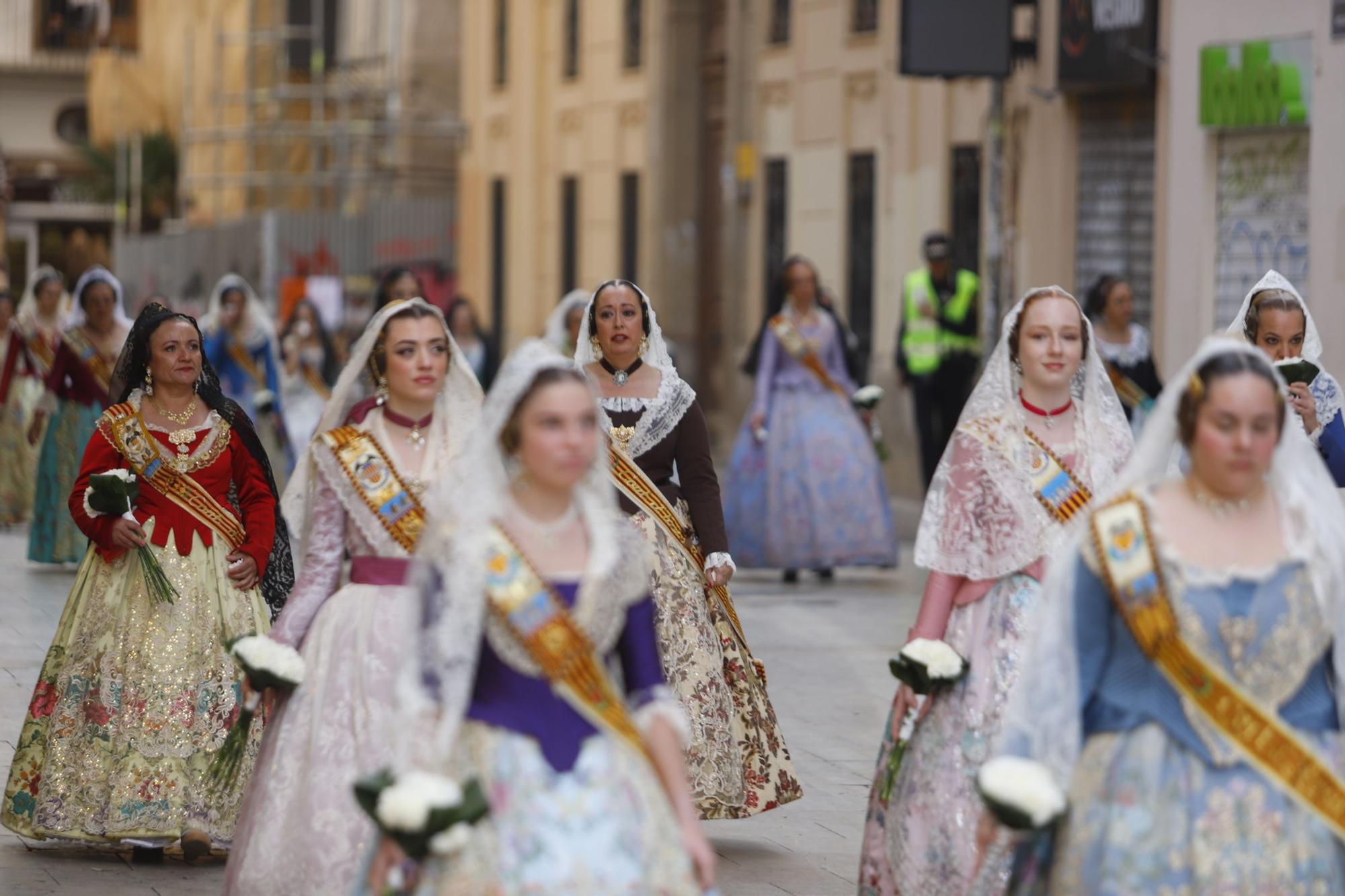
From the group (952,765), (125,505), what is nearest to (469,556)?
(952,765)

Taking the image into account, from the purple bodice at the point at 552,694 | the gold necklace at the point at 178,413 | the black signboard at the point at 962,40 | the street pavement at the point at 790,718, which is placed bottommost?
the street pavement at the point at 790,718

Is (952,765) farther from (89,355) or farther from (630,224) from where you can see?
(630,224)

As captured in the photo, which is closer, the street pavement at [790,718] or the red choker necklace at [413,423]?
the red choker necklace at [413,423]

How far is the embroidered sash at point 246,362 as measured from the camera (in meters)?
17.5

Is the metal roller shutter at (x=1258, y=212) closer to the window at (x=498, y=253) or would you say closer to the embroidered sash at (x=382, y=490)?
the embroidered sash at (x=382, y=490)

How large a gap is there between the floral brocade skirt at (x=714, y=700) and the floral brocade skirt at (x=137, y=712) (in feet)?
4.08

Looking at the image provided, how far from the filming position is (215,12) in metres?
46.7

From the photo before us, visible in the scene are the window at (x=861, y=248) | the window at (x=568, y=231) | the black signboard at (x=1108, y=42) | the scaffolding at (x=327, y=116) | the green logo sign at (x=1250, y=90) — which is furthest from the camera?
the scaffolding at (x=327, y=116)

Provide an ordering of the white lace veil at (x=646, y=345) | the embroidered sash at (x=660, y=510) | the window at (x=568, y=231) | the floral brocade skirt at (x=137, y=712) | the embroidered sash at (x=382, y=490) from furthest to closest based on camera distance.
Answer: the window at (x=568, y=231), the white lace veil at (x=646, y=345), the embroidered sash at (x=660, y=510), the floral brocade skirt at (x=137, y=712), the embroidered sash at (x=382, y=490)

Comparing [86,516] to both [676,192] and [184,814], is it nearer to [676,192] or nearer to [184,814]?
[184,814]

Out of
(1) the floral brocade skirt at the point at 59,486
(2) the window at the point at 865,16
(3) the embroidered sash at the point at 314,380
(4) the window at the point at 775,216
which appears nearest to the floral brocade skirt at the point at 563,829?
(1) the floral brocade skirt at the point at 59,486

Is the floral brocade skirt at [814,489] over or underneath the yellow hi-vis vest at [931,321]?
underneath

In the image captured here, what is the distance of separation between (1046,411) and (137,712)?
9.56 feet

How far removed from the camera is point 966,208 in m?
20.5
